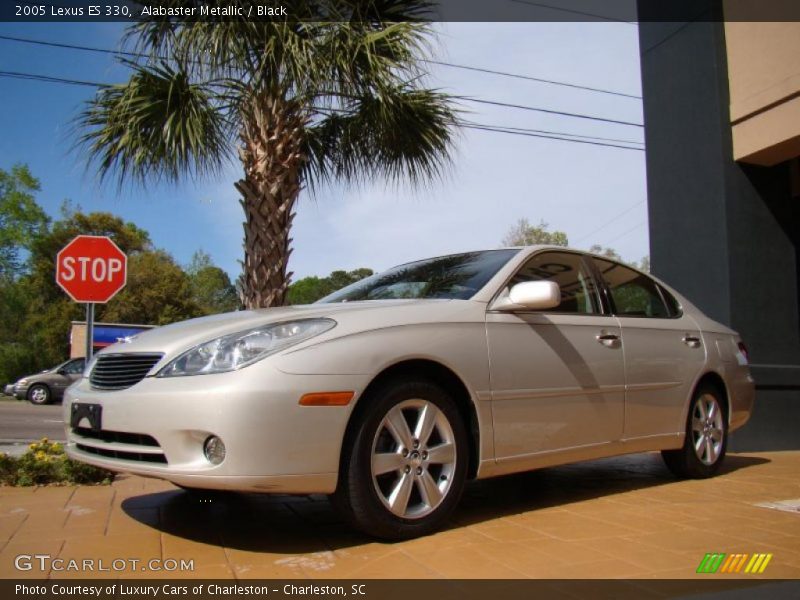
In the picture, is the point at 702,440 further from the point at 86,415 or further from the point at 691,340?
the point at 86,415

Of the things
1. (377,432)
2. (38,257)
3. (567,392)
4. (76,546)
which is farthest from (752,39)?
(38,257)

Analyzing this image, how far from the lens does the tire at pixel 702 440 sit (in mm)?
4874

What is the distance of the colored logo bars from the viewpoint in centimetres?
280

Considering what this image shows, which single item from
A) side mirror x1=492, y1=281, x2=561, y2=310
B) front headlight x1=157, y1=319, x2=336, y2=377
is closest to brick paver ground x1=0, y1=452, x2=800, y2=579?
front headlight x1=157, y1=319, x2=336, y2=377

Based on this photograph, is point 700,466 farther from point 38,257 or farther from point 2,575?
point 38,257

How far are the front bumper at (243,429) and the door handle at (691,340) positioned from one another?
2.94 m

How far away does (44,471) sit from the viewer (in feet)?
15.2

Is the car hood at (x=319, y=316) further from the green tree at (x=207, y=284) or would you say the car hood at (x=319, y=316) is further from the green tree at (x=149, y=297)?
the green tree at (x=207, y=284)

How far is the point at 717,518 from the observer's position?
372 cm

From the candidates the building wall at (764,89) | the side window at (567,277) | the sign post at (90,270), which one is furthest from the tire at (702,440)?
the sign post at (90,270)

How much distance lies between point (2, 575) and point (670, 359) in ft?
13.2

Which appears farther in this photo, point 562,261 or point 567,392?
point 562,261

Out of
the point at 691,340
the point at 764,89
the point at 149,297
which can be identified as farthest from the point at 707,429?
the point at 149,297
